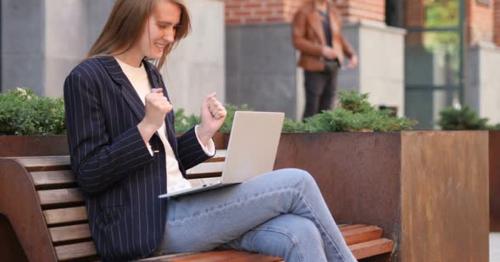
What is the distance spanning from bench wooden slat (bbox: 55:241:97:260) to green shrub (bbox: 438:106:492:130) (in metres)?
7.71

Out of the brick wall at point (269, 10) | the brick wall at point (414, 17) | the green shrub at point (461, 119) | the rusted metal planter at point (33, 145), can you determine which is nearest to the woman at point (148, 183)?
the rusted metal planter at point (33, 145)

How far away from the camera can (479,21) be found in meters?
20.4

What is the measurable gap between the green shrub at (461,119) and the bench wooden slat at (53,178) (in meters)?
7.69

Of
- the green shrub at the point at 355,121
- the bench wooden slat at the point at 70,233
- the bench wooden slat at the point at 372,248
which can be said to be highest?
the green shrub at the point at 355,121

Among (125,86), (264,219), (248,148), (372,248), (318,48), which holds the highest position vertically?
(318,48)

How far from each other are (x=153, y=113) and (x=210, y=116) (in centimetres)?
58

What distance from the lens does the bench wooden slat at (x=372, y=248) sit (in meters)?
5.50

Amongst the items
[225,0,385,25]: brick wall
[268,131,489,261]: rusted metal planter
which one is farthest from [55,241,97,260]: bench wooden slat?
[225,0,385,25]: brick wall

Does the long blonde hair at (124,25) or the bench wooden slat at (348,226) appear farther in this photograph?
the bench wooden slat at (348,226)

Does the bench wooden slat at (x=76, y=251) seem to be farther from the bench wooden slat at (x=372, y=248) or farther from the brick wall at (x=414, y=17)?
the brick wall at (x=414, y=17)

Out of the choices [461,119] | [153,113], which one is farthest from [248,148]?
[461,119]

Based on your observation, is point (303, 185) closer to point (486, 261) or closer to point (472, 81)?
point (486, 261)

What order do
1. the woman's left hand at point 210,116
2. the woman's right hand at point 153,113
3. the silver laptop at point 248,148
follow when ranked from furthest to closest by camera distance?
the woman's left hand at point 210,116 → the silver laptop at point 248,148 → the woman's right hand at point 153,113

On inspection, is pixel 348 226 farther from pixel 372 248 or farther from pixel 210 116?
pixel 210 116
